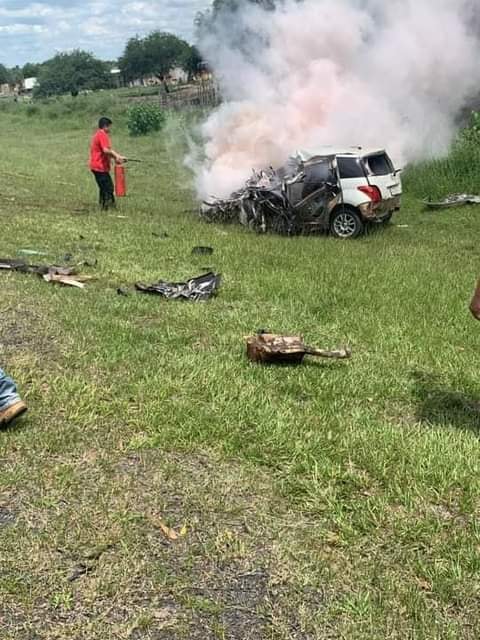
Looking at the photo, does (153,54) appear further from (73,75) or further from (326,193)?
(326,193)

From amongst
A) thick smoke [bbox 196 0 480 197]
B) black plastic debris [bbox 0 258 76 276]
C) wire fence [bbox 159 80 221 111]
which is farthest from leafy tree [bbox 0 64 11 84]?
black plastic debris [bbox 0 258 76 276]

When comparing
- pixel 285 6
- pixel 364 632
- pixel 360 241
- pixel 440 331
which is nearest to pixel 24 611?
pixel 364 632

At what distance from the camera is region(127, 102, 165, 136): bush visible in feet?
112

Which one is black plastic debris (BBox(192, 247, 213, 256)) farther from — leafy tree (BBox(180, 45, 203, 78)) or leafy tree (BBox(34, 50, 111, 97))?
leafy tree (BBox(34, 50, 111, 97))

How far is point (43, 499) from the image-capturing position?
344cm

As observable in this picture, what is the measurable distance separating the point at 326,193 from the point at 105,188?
200 inches

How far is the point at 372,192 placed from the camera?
12430 millimetres

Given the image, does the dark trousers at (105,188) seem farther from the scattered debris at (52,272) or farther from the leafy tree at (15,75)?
the leafy tree at (15,75)

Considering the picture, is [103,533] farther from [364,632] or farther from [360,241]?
[360,241]

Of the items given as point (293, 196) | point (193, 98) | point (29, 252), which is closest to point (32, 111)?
point (193, 98)

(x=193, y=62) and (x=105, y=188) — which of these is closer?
(x=105, y=188)

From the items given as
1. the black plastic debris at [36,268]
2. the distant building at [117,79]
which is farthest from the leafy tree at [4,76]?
the black plastic debris at [36,268]

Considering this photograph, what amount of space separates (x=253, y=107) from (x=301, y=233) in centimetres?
506

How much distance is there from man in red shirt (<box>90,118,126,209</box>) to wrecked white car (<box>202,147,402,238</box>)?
3.30m
